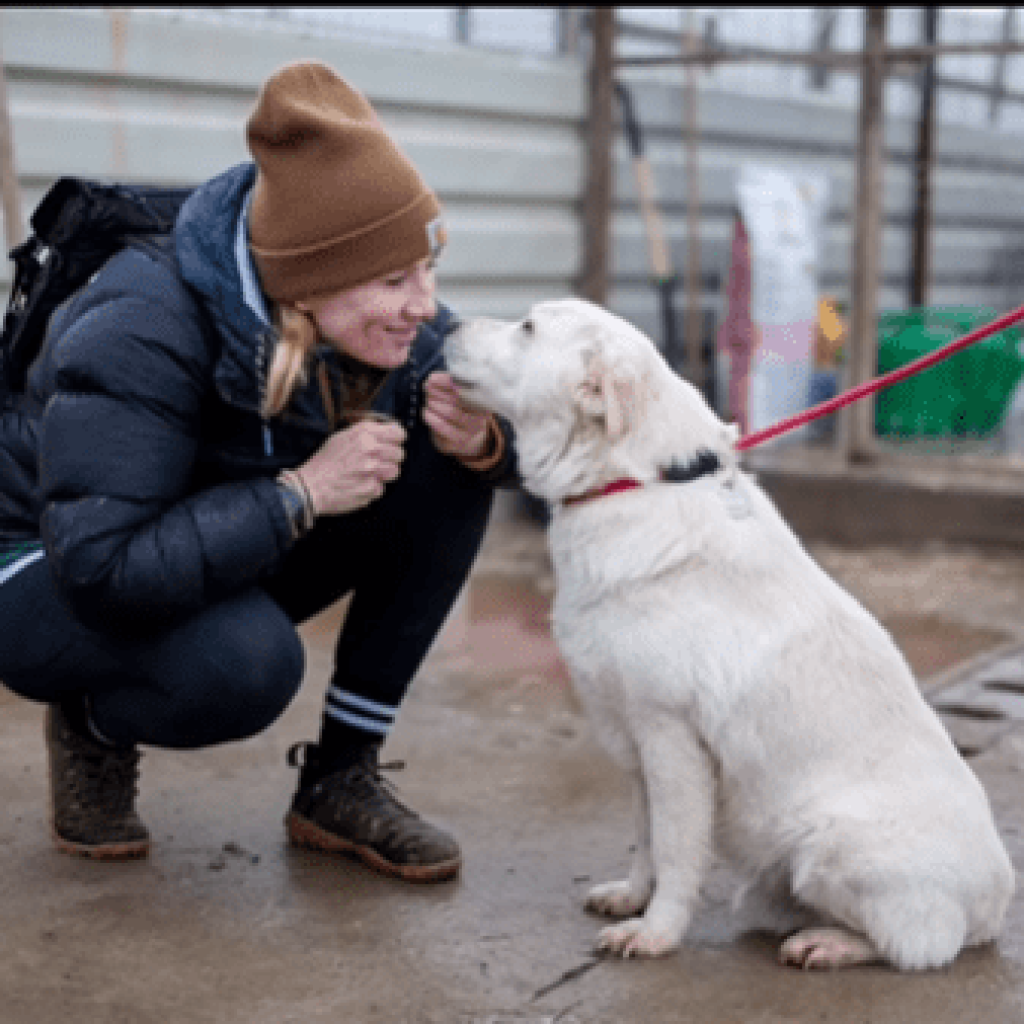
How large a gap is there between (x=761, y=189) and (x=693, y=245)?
1.23 ft

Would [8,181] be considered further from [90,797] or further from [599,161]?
[599,161]

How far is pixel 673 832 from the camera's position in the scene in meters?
2.57

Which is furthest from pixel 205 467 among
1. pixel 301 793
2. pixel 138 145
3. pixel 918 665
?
pixel 138 145

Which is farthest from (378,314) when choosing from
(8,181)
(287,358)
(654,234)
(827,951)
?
(654,234)

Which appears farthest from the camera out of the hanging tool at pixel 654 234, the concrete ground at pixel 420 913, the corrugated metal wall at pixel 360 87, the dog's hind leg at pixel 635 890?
the hanging tool at pixel 654 234

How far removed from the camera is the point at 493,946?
262cm

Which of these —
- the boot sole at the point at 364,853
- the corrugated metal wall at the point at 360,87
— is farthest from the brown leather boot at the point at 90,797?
the corrugated metal wall at the point at 360,87

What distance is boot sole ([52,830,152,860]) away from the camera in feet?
9.63

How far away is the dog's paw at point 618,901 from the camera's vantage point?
2.76 metres

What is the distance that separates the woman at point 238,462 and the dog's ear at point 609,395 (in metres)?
0.33

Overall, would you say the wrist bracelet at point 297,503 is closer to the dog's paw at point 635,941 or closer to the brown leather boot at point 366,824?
the brown leather boot at point 366,824

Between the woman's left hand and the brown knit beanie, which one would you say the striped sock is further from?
the brown knit beanie

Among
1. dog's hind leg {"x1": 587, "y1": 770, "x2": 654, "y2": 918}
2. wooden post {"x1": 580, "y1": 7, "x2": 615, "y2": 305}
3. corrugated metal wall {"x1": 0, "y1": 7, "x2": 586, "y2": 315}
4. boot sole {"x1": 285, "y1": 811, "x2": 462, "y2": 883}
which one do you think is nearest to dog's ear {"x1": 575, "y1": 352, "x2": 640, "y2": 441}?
dog's hind leg {"x1": 587, "y1": 770, "x2": 654, "y2": 918}

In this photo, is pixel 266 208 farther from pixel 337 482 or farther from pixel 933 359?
pixel 933 359
